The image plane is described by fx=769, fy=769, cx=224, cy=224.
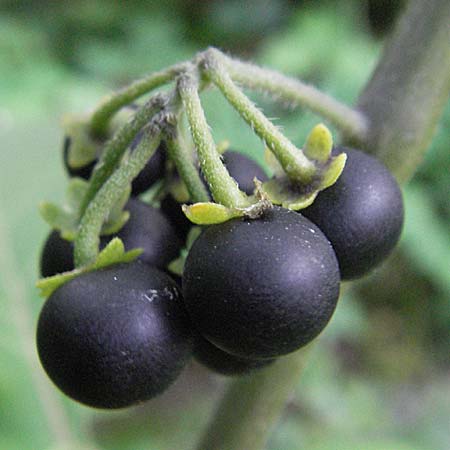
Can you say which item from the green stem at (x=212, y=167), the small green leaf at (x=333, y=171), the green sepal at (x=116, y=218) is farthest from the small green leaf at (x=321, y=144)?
the green sepal at (x=116, y=218)

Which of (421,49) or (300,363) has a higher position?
(421,49)

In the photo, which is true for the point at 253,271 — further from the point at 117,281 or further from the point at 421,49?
the point at 421,49

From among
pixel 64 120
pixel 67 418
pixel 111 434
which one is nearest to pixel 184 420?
pixel 111 434

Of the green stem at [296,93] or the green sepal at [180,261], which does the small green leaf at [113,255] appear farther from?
the green stem at [296,93]

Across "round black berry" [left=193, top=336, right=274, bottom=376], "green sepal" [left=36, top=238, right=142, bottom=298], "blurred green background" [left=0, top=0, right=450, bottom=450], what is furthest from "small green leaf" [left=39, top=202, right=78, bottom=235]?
"blurred green background" [left=0, top=0, right=450, bottom=450]

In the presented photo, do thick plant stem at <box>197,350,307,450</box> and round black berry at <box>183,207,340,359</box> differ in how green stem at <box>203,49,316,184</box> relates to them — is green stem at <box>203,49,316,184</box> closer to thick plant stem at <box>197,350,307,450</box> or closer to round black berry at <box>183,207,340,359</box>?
round black berry at <box>183,207,340,359</box>
